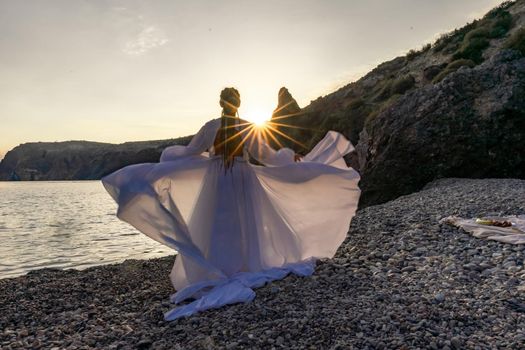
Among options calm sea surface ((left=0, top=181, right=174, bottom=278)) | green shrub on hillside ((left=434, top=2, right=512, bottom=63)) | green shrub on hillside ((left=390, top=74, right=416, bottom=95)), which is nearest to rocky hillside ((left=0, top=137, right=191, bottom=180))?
green shrub on hillside ((left=434, top=2, right=512, bottom=63))

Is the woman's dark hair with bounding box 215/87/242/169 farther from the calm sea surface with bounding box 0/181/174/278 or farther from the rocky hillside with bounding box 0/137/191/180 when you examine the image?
the rocky hillside with bounding box 0/137/191/180

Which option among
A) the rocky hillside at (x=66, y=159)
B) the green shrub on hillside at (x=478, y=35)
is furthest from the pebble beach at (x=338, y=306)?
the rocky hillside at (x=66, y=159)

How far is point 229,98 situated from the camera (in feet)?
20.2

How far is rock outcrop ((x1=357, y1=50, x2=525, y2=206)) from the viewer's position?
12.9 m

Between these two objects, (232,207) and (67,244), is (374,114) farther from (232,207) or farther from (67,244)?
(232,207)

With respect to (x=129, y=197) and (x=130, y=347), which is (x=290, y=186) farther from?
(x=130, y=347)

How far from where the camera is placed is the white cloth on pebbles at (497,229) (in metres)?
6.62

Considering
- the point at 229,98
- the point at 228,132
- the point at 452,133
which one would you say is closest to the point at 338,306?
the point at 228,132

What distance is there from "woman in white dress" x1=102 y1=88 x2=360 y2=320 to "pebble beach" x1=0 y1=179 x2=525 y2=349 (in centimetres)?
34

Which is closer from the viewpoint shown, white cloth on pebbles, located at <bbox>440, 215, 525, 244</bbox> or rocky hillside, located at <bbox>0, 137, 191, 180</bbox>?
white cloth on pebbles, located at <bbox>440, 215, 525, 244</bbox>

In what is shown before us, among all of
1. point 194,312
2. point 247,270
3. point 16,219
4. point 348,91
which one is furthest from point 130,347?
point 348,91

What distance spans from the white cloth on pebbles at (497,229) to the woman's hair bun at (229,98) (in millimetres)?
4407

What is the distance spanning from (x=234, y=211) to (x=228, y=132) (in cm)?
110

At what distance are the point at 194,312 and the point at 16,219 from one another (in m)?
23.1
